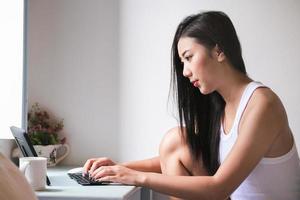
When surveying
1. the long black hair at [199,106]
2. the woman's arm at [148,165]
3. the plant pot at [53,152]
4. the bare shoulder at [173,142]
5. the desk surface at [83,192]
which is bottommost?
the plant pot at [53,152]

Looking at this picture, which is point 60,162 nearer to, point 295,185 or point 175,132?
point 175,132

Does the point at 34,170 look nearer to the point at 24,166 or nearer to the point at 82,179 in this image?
the point at 24,166

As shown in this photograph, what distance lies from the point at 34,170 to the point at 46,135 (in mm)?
645

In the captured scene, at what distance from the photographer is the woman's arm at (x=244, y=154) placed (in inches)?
41.3

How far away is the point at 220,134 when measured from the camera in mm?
1260

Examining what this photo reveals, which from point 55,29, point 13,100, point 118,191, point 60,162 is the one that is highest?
point 55,29

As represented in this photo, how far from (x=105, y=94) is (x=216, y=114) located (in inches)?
22.9

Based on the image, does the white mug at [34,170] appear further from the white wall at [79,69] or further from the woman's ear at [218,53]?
the white wall at [79,69]

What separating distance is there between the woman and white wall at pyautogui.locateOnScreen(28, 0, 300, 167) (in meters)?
0.37

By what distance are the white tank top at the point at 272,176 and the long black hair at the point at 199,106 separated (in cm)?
13

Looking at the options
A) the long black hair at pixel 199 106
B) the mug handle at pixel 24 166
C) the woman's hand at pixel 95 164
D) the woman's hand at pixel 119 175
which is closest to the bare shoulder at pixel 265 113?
the long black hair at pixel 199 106

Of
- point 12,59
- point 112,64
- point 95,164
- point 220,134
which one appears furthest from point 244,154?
point 12,59

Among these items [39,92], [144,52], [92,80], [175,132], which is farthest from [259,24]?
[39,92]

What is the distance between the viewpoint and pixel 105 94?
68.7 inches
